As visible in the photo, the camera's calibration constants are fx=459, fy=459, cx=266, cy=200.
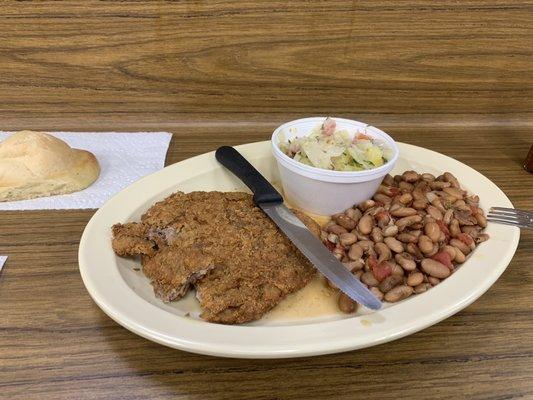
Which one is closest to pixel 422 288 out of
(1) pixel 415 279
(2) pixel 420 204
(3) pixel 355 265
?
(1) pixel 415 279

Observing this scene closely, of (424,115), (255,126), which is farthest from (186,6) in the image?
(424,115)

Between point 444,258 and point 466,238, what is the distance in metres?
0.08

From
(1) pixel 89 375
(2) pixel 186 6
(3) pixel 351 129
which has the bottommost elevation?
(1) pixel 89 375

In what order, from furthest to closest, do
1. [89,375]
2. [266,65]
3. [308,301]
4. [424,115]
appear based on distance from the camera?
[424,115] < [266,65] < [308,301] < [89,375]

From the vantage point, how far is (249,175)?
38.9 inches

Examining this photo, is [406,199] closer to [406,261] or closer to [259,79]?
[406,261]

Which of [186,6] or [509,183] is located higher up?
[186,6]

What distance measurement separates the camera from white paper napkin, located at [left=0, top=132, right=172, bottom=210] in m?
1.03

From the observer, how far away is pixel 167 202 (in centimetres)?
91

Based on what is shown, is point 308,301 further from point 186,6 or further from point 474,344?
point 186,6

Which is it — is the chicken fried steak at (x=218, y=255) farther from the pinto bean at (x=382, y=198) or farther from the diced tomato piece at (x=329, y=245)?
the pinto bean at (x=382, y=198)

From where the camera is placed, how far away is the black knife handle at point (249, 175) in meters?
0.92

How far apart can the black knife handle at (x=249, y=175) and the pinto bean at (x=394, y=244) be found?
22cm

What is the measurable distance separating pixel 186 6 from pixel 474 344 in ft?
3.45
